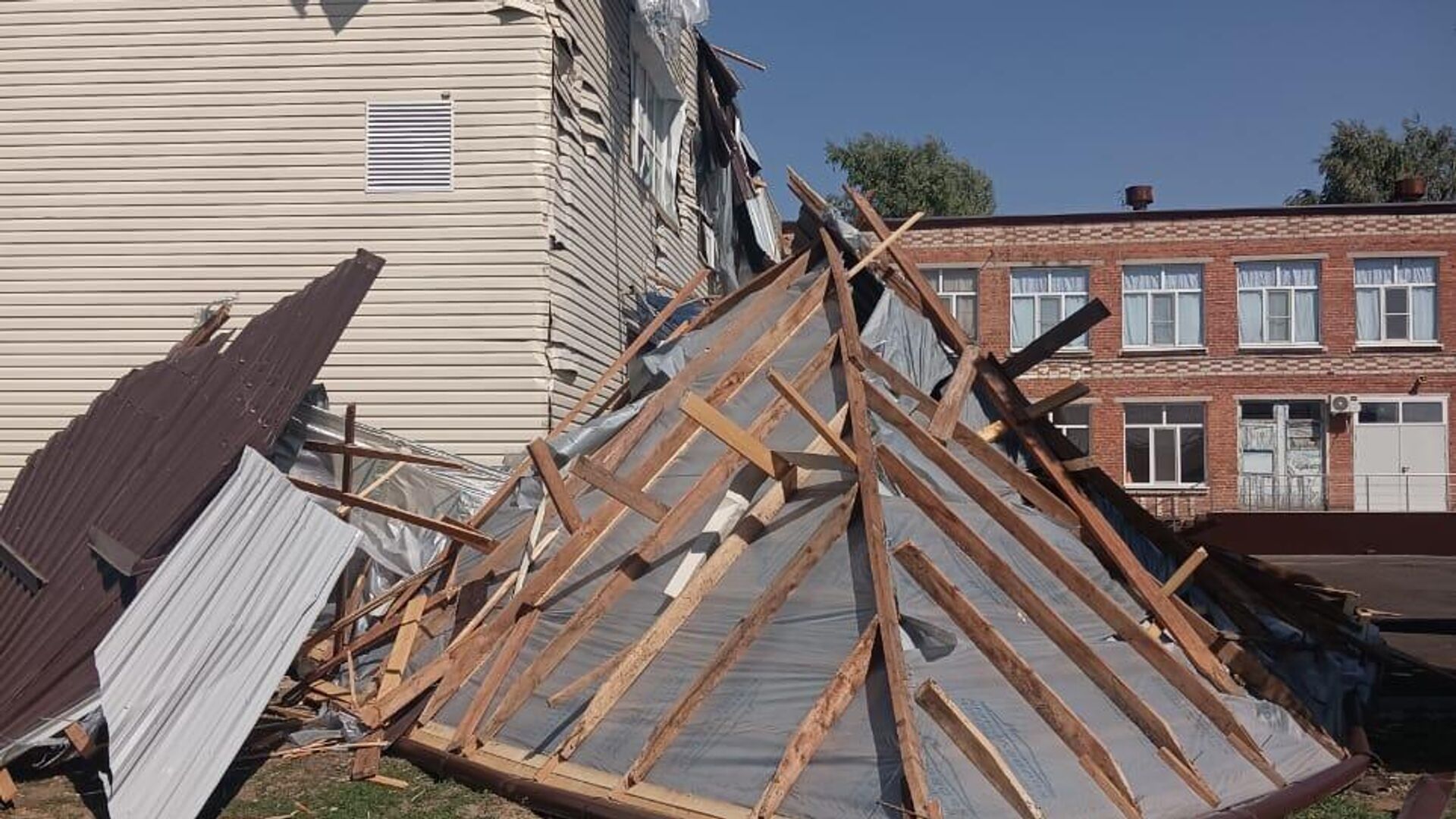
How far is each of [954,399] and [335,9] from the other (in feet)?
24.1

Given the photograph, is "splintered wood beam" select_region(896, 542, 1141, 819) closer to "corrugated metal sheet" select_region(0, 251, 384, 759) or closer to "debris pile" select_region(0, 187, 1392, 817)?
"debris pile" select_region(0, 187, 1392, 817)

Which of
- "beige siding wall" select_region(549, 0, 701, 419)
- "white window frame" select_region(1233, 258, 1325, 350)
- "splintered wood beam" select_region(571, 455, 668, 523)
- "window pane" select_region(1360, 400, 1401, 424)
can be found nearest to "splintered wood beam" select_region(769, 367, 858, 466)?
"splintered wood beam" select_region(571, 455, 668, 523)

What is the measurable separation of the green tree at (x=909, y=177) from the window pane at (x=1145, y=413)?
85.8ft

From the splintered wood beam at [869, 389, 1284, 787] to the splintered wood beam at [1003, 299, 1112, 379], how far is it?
2.00 metres

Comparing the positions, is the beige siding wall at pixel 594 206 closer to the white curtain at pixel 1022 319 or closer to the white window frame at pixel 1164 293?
the white curtain at pixel 1022 319

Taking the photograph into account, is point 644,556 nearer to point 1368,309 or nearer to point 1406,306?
point 1368,309

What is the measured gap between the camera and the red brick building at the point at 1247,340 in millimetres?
31047

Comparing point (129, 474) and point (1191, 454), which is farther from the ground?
point (1191, 454)

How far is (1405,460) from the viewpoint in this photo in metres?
30.8

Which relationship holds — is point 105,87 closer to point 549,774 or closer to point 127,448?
point 127,448

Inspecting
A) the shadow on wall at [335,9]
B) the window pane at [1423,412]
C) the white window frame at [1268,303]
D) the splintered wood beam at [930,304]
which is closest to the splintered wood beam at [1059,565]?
the splintered wood beam at [930,304]

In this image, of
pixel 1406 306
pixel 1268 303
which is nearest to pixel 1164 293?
pixel 1268 303

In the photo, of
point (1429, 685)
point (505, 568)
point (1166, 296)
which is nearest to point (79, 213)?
point (505, 568)

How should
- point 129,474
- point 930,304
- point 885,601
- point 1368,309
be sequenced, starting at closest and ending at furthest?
point 885,601, point 129,474, point 930,304, point 1368,309
